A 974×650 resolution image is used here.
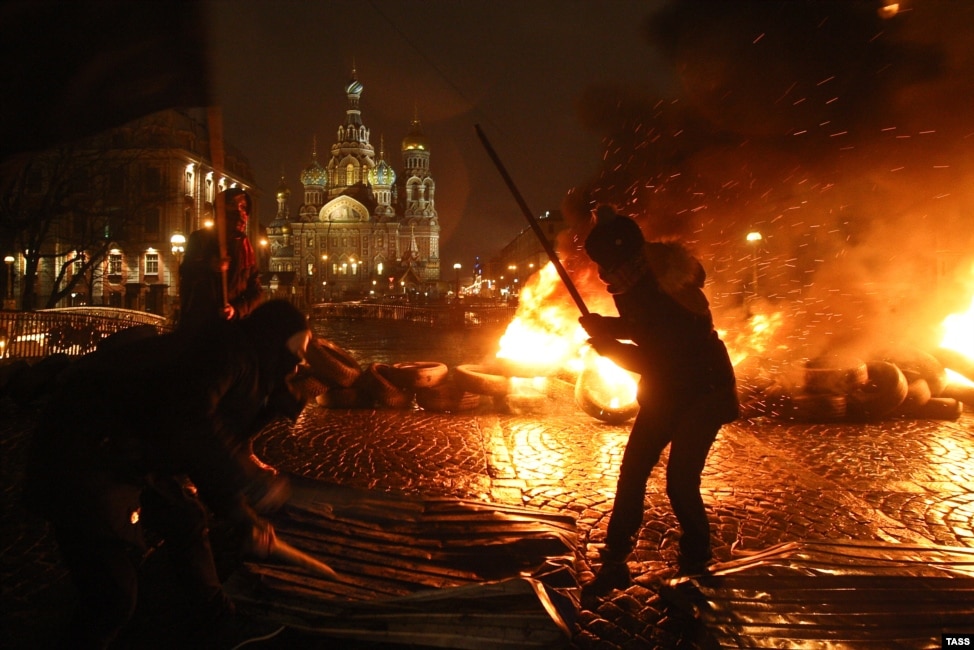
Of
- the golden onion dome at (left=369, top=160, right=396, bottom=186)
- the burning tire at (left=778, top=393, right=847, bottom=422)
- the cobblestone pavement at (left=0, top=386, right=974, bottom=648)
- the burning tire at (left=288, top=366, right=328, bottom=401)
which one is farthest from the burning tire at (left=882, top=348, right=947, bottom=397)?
the golden onion dome at (left=369, top=160, right=396, bottom=186)

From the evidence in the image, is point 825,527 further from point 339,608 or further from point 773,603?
point 339,608

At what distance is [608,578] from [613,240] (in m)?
2.15

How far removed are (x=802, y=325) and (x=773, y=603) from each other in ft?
27.0

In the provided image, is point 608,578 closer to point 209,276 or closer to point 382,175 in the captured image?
point 209,276

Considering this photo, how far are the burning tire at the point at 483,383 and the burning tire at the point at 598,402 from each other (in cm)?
114

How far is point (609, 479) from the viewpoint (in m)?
5.41

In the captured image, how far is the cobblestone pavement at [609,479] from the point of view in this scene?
336 cm

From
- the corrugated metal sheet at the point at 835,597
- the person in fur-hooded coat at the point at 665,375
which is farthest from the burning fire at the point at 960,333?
the person in fur-hooded coat at the point at 665,375

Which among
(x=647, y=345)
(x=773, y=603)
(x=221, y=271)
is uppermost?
(x=221, y=271)

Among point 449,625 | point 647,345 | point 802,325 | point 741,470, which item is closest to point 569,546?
point 449,625

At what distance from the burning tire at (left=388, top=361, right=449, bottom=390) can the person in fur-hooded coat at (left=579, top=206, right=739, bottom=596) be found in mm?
5245

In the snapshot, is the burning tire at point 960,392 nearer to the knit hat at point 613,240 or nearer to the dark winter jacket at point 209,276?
the knit hat at point 613,240

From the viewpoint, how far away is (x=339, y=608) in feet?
10.1

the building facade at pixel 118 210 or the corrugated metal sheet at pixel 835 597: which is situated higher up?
the building facade at pixel 118 210
